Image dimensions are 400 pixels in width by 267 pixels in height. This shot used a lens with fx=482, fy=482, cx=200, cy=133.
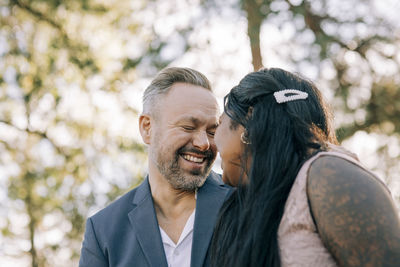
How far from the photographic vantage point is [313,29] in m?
8.10

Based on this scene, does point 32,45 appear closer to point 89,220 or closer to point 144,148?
point 144,148

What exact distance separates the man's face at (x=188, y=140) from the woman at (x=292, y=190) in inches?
36.5

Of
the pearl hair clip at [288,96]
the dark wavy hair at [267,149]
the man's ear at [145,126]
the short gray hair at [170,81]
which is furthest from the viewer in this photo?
the man's ear at [145,126]

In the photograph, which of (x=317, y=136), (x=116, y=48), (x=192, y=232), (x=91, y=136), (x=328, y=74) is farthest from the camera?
(x=91, y=136)

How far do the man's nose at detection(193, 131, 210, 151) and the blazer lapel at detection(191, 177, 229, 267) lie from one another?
12.8 inches

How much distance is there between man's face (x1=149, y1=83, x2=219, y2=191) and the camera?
3.31 m

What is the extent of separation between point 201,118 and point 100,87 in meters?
8.21

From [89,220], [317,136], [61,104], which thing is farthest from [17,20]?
[317,136]

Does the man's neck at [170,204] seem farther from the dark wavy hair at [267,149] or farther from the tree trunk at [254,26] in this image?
the tree trunk at [254,26]

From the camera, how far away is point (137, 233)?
320cm

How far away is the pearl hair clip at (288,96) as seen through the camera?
2.07 meters

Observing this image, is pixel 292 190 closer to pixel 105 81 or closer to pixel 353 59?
pixel 353 59

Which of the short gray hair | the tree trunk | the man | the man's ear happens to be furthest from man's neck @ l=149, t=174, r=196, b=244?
the tree trunk

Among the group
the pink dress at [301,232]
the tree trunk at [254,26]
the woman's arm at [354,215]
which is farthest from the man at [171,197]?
the tree trunk at [254,26]
